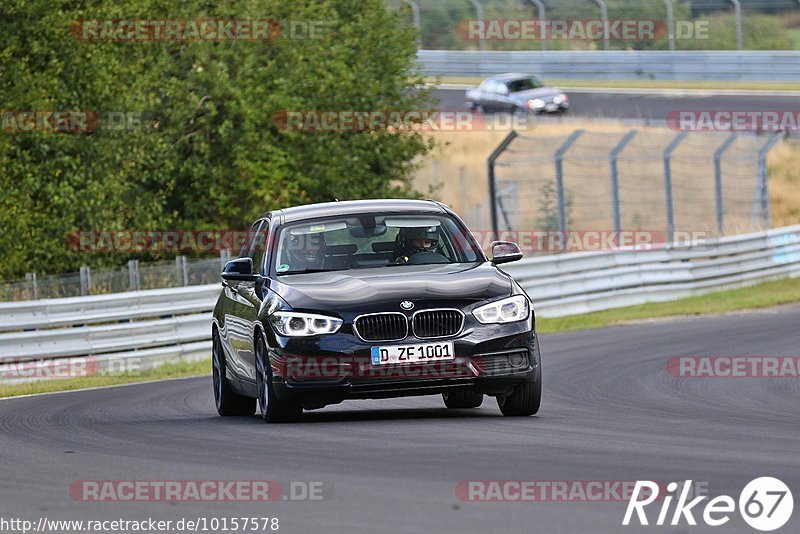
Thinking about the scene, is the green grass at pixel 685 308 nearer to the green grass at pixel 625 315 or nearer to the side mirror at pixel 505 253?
the green grass at pixel 625 315

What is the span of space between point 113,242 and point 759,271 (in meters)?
11.3

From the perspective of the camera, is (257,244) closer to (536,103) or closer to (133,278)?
(133,278)

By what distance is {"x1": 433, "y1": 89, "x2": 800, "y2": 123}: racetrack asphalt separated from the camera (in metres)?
47.1

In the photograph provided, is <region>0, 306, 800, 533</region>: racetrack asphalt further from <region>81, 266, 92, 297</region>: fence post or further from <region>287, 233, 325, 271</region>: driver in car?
<region>81, 266, 92, 297</region>: fence post

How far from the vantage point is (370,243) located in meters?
11.8

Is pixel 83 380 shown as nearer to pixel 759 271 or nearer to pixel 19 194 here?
pixel 19 194

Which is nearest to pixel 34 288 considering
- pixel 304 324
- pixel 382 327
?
pixel 304 324

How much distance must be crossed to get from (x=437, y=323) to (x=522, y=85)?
4240cm

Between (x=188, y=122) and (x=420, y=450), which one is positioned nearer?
(x=420, y=450)

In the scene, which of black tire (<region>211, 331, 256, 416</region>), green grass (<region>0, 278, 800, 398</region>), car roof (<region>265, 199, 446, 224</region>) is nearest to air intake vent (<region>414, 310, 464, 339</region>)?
car roof (<region>265, 199, 446, 224</region>)

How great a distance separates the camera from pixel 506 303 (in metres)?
10.9

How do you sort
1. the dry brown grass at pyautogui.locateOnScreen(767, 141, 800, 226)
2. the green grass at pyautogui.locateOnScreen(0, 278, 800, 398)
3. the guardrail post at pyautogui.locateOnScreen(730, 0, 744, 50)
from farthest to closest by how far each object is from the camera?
the guardrail post at pyautogui.locateOnScreen(730, 0, 744, 50), the dry brown grass at pyautogui.locateOnScreen(767, 141, 800, 226), the green grass at pyautogui.locateOnScreen(0, 278, 800, 398)

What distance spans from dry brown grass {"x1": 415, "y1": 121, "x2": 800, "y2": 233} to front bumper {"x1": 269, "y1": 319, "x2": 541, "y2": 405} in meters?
28.2

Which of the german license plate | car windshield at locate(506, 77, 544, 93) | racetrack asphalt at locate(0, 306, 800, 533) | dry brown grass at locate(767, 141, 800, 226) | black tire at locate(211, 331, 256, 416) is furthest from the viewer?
car windshield at locate(506, 77, 544, 93)
